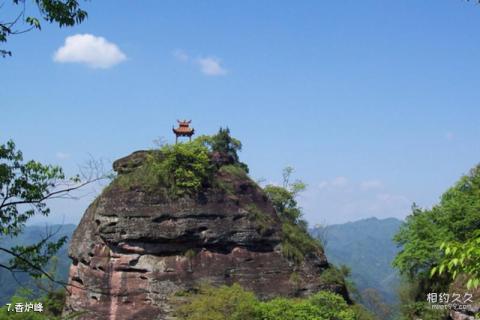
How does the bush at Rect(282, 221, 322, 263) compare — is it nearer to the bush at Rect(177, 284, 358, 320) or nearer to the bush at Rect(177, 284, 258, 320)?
the bush at Rect(177, 284, 358, 320)

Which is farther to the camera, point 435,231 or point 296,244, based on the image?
point 296,244

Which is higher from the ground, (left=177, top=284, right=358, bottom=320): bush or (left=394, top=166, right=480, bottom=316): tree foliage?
(left=394, top=166, right=480, bottom=316): tree foliage

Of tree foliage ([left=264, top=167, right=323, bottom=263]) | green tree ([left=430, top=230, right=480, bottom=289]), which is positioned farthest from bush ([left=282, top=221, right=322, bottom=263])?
green tree ([left=430, top=230, right=480, bottom=289])

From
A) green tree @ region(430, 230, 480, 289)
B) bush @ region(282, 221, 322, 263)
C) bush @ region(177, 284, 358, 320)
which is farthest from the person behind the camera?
bush @ region(282, 221, 322, 263)

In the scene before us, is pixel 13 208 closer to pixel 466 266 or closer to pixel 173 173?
pixel 466 266

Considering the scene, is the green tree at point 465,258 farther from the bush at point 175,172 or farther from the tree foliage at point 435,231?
the bush at point 175,172

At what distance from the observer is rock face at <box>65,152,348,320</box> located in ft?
86.0

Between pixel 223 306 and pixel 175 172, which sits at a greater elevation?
pixel 175 172

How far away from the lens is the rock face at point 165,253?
2622 cm

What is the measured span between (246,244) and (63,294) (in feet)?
42.5

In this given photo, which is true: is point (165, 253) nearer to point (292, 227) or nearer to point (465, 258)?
point (292, 227)

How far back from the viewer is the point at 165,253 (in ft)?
89.7

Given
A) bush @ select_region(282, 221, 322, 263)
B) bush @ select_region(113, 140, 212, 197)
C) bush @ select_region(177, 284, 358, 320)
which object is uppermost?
bush @ select_region(113, 140, 212, 197)

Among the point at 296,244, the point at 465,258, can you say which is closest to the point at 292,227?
the point at 296,244
